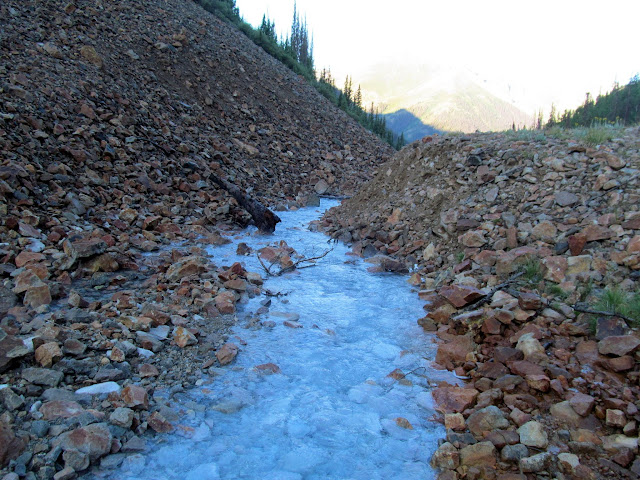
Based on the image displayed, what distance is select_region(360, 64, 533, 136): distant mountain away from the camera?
249 ft

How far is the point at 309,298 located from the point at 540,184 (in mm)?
3643

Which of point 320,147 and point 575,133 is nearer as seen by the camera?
point 575,133

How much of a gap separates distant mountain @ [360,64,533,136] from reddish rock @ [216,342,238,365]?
6274 cm

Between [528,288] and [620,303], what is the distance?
0.85 meters

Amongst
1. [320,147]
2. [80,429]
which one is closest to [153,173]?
[80,429]

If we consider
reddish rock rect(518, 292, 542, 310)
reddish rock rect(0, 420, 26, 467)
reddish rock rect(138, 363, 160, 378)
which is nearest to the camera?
reddish rock rect(0, 420, 26, 467)

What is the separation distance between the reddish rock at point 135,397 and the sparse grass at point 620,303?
3631 mm

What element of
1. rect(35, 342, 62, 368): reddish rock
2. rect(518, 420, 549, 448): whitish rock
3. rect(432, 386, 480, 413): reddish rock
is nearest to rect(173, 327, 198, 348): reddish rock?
rect(35, 342, 62, 368): reddish rock

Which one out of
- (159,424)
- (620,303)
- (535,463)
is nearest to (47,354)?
(159,424)

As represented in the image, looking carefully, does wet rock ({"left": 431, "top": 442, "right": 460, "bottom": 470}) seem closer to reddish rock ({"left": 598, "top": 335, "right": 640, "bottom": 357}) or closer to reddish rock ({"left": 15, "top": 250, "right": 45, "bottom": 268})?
reddish rock ({"left": 598, "top": 335, "right": 640, "bottom": 357})

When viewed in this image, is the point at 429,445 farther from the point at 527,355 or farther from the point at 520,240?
the point at 520,240

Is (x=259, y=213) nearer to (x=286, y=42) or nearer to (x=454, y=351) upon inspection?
(x=454, y=351)

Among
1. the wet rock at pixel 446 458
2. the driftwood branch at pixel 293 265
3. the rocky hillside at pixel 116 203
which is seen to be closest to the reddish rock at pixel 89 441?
the rocky hillside at pixel 116 203

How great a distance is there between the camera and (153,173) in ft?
27.3
